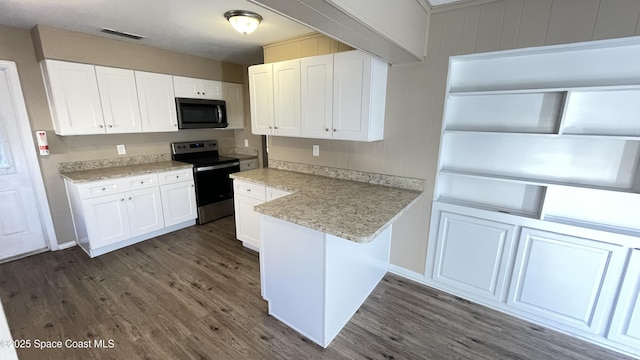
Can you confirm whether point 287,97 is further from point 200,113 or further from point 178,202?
point 178,202

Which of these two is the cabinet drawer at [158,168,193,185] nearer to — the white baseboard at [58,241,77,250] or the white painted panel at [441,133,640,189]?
the white baseboard at [58,241,77,250]

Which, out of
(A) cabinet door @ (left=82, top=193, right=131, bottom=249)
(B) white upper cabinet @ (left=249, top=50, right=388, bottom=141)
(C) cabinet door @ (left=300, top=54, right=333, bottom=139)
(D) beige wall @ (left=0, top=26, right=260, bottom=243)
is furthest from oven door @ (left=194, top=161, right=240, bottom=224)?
(C) cabinet door @ (left=300, top=54, right=333, bottom=139)

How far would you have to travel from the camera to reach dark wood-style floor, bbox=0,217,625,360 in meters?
1.89

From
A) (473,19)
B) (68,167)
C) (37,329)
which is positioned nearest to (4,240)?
(68,167)

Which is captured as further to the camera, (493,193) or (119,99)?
(119,99)

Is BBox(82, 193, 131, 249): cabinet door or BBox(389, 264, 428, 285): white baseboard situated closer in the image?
BBox(389, 264, 428, 285): white baseboard

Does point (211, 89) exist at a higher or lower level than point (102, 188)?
higher

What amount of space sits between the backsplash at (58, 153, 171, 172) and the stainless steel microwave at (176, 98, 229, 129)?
618 millimetres

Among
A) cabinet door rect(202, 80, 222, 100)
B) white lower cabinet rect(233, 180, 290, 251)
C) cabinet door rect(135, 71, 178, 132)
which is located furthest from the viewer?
cabinet door rect(202, 80, 222, 100)

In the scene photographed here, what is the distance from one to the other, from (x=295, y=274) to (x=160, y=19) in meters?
2.65

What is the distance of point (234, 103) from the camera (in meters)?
4.50

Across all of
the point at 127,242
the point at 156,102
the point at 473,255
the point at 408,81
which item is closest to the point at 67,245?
the point at 127,242

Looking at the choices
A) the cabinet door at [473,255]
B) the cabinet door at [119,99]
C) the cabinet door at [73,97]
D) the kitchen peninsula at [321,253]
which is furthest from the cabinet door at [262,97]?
the cabinet door at [473,255]

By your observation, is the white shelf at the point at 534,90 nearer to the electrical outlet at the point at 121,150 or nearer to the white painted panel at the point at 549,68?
the white painted panel at the point at 549,68
